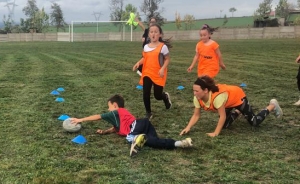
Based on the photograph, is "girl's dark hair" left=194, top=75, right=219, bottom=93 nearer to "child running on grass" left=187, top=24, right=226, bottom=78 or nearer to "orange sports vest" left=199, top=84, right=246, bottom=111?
"orange sports vest" left=199, top=84, right=246, bottom=111

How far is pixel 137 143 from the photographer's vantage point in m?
4.54

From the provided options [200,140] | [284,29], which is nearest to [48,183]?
[200,140]

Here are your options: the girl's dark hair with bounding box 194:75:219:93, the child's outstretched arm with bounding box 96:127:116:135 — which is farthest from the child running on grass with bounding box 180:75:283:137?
the child's outstretched arm with bounding box 96:127:116:135

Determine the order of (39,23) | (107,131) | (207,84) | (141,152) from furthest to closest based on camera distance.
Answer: (39,23) → (107,131) → (207,84) → (141,152)

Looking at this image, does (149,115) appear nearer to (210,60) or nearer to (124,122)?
(124,122)

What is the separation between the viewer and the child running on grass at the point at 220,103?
5414mm

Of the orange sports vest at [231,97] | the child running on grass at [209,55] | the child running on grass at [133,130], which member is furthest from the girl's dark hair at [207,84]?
the child running on grass at [209,55]

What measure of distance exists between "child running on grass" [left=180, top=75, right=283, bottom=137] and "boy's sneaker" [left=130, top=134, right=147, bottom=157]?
3.27 feet

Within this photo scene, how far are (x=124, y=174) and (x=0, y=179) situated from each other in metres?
1.22

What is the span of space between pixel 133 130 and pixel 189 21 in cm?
8310

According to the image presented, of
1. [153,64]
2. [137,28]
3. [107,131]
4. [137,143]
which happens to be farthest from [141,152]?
[137,28]

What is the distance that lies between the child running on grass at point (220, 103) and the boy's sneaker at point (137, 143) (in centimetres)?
100

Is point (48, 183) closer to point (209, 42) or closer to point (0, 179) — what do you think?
point (0, 179)

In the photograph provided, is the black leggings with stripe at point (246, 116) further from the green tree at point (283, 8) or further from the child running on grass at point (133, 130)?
the green tree at point (283, 8)
